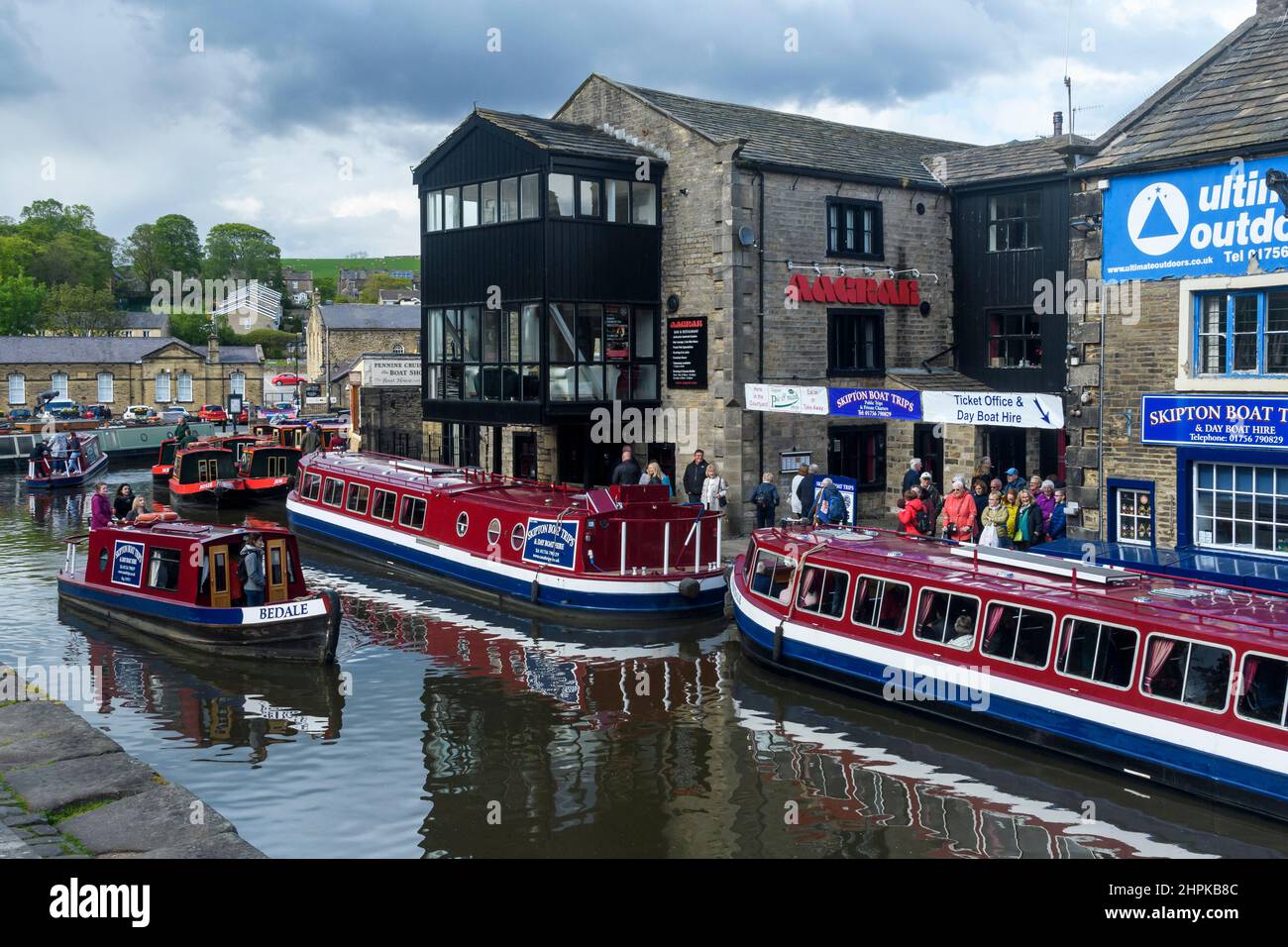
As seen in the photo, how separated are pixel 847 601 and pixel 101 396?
7666 centimetres

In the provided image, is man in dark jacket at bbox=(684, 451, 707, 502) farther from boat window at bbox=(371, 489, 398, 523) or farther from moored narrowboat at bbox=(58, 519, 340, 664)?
moored narrowboat at bbox=(58, 519, 340, 664)

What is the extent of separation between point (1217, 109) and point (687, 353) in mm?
12808

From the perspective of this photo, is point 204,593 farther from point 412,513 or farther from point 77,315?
point 77,315

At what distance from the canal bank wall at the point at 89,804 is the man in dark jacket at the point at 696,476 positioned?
13572 millimetres

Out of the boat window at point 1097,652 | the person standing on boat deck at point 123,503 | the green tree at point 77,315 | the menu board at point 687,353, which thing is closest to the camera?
the boat window at point 1097,652

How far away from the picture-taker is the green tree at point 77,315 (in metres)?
102

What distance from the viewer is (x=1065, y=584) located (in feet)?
48.0

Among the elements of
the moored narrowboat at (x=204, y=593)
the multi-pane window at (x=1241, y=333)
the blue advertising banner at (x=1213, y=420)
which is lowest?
the moored narrowboat at (x=204, y=593)

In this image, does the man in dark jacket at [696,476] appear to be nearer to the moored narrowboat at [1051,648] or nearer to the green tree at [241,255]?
the moored narrowboat at [1051,648]

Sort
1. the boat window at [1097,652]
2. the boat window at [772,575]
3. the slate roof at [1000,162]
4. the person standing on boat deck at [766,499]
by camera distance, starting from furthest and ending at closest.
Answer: the slate roof at [1000,162] < the person standing on boat deck at [766,499] < the boat window at [772,575] < the boat window at [1097,652]

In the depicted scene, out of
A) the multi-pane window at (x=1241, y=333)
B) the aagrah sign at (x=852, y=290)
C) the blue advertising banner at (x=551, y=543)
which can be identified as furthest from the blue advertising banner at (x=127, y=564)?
the multi-pane window at (x=1241, y=333)

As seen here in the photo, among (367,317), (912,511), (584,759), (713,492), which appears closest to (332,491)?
(713,492)

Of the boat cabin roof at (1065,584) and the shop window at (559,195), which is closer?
the boat cabin roof at (1065,584)
